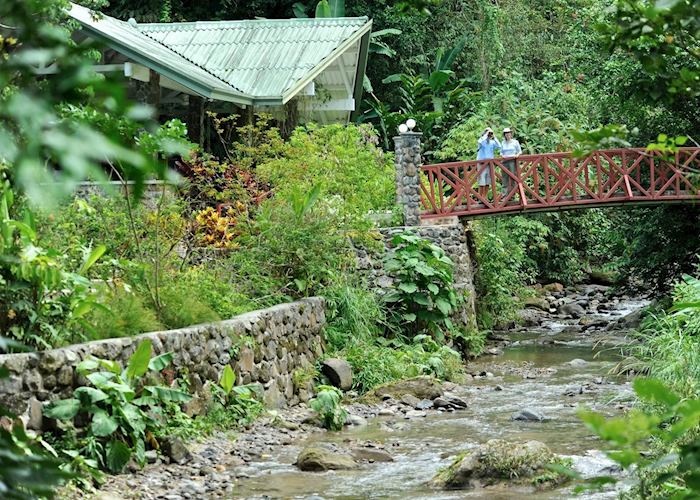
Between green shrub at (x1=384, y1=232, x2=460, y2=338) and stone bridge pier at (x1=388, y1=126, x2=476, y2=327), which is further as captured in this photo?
stone bridge pier at (x1=388, y1=126, x2=476, y2=327)

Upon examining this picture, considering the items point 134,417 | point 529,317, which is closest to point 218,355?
point 134,417

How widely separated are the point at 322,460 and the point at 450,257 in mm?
10188

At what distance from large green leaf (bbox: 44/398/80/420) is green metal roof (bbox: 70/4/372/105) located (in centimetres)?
1004

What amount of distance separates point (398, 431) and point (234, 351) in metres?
1.83

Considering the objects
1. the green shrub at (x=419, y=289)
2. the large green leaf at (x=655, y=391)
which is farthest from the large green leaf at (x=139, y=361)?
the green shrub at (x=419, y=289)

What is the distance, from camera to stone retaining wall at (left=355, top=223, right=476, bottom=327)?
1653 cm

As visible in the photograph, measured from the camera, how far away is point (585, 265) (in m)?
29.2

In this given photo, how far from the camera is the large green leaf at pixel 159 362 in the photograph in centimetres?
867

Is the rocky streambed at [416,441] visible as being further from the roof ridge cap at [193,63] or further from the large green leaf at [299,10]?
the large green leaf at [299,10]

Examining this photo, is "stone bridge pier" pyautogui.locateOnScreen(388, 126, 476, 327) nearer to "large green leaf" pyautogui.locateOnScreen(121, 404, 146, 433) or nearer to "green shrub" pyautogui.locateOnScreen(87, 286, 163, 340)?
"green shrub" pyautogui.locateOnScreen(87, 286, 163, 340)

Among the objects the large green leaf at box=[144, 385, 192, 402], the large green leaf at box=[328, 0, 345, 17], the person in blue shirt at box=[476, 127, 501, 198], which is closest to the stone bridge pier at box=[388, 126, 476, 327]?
the person in blue shirt at box=[476, 127, 501, 198]

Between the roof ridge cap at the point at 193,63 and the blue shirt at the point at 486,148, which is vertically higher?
the roof ridge cap at the point at 193,63

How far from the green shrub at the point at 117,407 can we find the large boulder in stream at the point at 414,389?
15.2ft

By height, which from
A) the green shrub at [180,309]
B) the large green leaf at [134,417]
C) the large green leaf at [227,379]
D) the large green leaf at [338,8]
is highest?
the large green leaf at [338,8]
